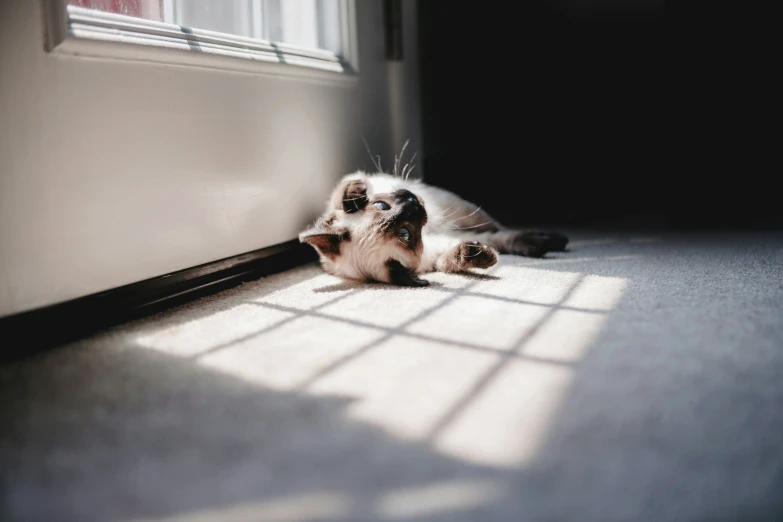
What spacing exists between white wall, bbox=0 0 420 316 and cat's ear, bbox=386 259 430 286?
512 mm

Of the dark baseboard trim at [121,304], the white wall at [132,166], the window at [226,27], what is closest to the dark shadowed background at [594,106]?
the window at [226,27]

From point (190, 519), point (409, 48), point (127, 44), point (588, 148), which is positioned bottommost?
point (190, 519)

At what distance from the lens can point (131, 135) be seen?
5.07ft

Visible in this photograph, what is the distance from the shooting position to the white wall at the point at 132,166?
131 centimetres

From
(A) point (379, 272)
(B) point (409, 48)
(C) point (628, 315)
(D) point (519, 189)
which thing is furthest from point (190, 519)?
(D) point (519, 189)

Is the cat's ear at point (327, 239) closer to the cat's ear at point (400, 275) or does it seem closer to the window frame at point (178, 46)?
the cat's ear at point (400, 275)

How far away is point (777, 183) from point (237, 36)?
10.3 ft

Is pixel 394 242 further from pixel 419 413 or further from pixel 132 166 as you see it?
pixel 419 413

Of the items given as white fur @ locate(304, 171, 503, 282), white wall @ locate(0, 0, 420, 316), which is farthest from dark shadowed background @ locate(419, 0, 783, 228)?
white wall @ locate(0, 0, 420, 316)

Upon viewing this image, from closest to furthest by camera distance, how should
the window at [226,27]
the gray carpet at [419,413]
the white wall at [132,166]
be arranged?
the gray carpet at [419,413], the white wall at [132,166], the window at [226,27]

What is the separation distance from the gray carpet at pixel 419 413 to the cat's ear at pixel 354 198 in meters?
0.46

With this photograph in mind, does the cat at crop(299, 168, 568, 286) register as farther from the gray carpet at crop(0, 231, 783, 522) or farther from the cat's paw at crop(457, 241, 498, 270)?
the gray carpet at crop(0, 231, 783, 522)

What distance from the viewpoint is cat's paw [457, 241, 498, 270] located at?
6.28ft

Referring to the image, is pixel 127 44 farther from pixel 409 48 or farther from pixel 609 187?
pixel 609 187
